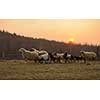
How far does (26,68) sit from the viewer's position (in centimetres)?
714

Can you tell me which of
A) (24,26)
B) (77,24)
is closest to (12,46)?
(24,26)

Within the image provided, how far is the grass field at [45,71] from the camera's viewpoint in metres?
7.12

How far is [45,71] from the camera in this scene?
7133 millimetres

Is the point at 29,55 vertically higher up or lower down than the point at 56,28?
lower down

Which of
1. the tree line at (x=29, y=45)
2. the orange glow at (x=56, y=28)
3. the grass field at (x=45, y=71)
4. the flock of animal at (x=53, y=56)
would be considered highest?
the orange glow at (x=56, y=28)

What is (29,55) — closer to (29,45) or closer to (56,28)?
(29,45)

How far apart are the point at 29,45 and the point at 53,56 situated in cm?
30

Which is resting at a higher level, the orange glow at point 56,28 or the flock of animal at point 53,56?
the orange glow at point 56,28

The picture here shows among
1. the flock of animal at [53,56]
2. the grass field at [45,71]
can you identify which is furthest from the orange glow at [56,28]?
the grass field at [45,71]

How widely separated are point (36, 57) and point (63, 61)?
0.31 m

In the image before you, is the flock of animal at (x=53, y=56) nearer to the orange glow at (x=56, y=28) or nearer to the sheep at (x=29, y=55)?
the sheep at (x=29, y=55)

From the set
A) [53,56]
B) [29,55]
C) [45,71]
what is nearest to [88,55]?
[53,56]
